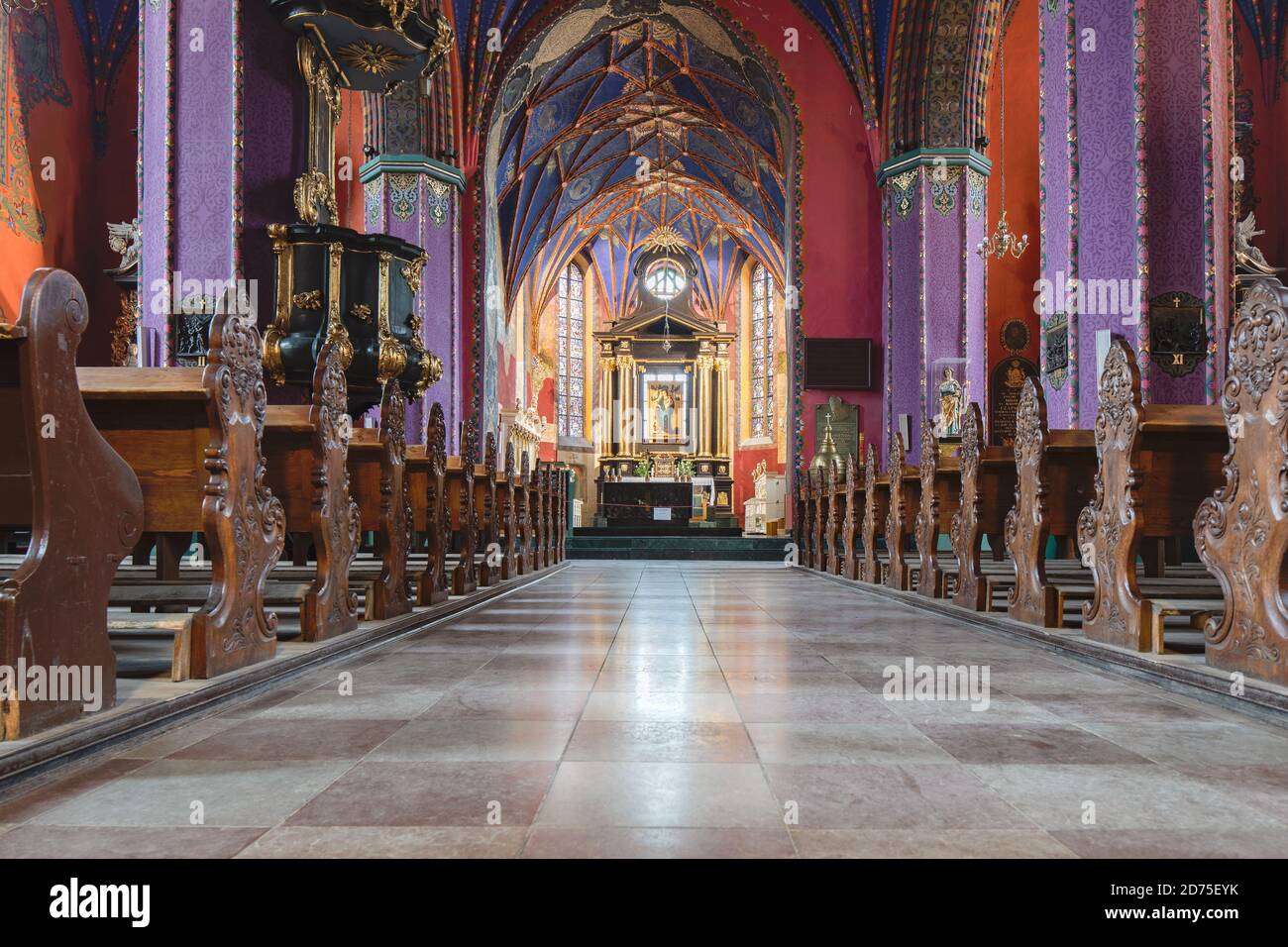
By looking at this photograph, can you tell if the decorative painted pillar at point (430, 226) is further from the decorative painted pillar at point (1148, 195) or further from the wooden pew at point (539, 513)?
the decorative painted pillar at point (1148, 195)

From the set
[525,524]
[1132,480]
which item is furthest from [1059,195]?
[525,524]

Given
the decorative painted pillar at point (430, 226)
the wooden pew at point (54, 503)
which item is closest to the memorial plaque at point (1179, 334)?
the wooden pew at point (54, 503)

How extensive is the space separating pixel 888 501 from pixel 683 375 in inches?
760

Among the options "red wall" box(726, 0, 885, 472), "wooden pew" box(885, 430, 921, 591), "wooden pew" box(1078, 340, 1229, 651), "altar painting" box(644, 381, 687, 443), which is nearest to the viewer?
"wooden pew" box(1078, 340, 1229, 651)

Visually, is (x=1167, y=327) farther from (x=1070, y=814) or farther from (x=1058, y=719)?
(x=1070, y=814)

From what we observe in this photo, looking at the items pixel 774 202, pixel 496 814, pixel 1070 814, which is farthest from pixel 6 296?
pixel 774 202

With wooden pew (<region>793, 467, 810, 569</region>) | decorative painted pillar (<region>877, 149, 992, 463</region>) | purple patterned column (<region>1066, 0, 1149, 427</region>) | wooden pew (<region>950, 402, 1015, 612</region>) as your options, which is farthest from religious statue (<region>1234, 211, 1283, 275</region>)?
wooden pew (<region>950, 402, 1015, 612</region>)

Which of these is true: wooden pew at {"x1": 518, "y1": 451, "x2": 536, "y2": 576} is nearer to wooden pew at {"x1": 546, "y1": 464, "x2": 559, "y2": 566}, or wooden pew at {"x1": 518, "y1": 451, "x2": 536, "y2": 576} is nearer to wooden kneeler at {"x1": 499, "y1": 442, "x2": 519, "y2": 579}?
wooden kneeler at {"x1": 499, "y1": 442, "x2": 519, "y2": 579}

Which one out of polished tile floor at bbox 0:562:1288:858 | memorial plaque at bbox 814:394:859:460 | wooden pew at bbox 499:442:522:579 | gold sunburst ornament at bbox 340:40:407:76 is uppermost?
gold sunburst ornament at bbox 340:40:407:76

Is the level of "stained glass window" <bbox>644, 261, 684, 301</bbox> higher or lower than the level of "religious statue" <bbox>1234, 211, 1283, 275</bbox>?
higher

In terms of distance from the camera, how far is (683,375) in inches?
1075

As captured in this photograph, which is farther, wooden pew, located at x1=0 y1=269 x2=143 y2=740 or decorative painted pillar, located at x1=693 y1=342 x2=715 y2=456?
decorative painted pillar, located at x1=693 y1=342 x2=715 y2=456

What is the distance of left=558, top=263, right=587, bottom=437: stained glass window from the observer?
27891mm

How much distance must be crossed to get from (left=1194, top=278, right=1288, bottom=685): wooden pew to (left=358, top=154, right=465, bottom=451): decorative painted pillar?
11.1 meters
